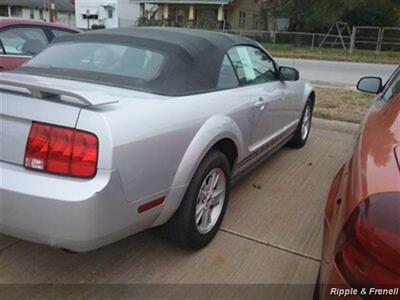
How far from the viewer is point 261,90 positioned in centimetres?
364

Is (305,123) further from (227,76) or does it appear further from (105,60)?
(105,60)

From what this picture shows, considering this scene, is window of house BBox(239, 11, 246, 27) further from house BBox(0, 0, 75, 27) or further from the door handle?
the door handle

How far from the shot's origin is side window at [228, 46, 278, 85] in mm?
3502

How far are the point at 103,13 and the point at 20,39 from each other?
127 ft

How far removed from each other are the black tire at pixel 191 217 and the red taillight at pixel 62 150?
0.84m

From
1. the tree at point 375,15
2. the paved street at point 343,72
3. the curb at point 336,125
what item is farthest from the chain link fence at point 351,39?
the curb at point 336,125

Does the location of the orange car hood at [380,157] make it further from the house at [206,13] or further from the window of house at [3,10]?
the window of house at [3,10]

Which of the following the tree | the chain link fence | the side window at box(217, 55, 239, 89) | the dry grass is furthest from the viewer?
the tree

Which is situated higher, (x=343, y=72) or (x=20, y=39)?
(x=20, y=39)

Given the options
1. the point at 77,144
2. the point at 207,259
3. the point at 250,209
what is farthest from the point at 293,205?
the point at 77,144

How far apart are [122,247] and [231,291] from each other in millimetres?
866

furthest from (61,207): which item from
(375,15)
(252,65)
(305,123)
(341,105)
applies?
(375,15)

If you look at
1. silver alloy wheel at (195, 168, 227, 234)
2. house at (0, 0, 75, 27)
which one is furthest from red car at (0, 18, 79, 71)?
house at (0, 0, 75, 27)

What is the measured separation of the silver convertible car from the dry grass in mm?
3777
